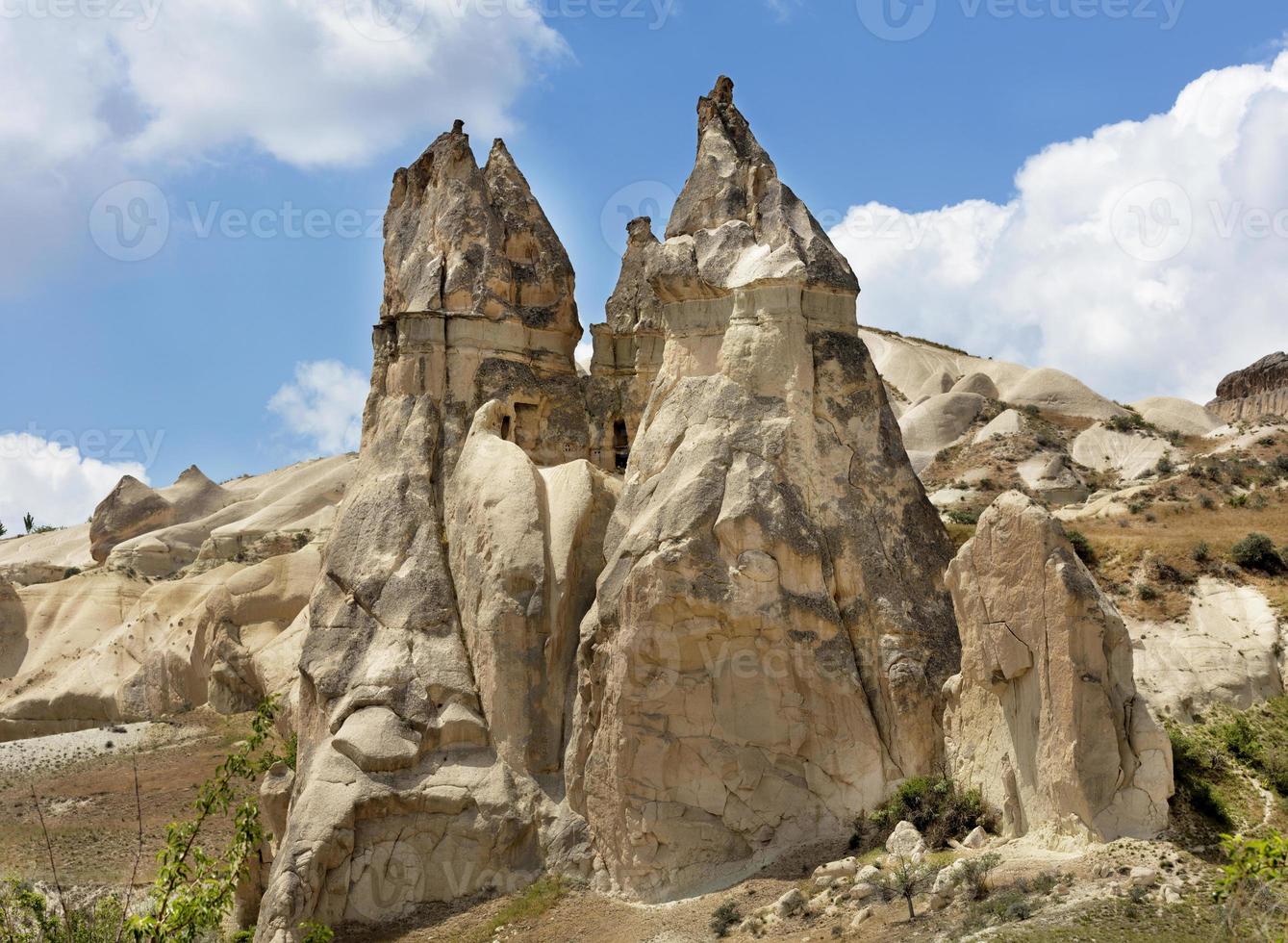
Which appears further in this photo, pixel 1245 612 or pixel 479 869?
pixel 1245 612

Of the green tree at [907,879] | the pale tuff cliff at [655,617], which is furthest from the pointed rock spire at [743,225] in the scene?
the green tree at [907,879]

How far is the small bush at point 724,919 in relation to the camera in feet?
63.0

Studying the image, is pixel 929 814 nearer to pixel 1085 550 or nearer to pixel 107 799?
pixel 1085 550

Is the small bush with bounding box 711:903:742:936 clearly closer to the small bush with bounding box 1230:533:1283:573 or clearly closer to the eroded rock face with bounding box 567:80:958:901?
the eroded rock face with bounding box 567:80:958:901

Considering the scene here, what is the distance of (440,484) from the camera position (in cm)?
2786

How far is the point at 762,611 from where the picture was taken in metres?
22.0

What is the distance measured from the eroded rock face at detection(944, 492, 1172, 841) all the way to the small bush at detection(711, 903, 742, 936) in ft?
12.2

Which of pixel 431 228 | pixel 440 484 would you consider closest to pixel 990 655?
pixel 440 484

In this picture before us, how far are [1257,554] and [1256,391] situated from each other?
145 feet

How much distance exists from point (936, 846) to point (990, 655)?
2.62 m

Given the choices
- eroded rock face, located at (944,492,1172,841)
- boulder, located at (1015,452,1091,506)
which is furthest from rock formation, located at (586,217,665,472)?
boulder, located at (1015,452,1091,506)

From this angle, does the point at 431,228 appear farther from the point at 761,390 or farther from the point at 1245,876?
the point at 1245,876

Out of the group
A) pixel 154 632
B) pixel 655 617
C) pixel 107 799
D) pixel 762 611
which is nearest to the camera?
pixel 762 611

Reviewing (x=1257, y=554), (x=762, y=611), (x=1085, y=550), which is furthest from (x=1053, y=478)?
(x=762, y=611)
